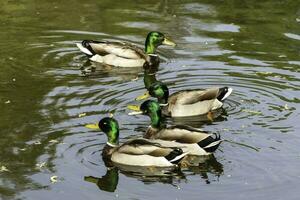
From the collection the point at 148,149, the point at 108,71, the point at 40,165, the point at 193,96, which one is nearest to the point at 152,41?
the point at 108,71

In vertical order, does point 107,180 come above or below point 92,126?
below

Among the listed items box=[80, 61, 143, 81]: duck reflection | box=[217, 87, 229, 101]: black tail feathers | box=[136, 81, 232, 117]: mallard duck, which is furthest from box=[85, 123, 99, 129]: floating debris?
box=[80, 61, 143, 81]: duck reflection

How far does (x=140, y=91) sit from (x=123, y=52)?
2.03 meters

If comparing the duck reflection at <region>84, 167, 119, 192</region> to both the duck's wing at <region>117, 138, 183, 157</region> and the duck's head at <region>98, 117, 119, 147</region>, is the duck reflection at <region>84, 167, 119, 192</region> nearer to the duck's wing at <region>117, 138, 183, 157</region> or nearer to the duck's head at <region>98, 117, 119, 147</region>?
A: the duck's wing at <region>117, 138, 183, 157</region>

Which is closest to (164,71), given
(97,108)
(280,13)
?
(97,108)

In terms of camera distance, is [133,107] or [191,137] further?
[133,107]

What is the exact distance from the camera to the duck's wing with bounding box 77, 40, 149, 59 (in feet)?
51.9

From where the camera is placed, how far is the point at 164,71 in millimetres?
15375

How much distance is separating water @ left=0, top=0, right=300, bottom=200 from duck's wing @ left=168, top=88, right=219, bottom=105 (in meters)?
0.33

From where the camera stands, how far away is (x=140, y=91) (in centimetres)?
1399

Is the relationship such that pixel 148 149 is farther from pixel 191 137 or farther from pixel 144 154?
pixel 191 137

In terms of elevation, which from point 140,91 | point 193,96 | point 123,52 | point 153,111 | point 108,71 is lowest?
point 108,71

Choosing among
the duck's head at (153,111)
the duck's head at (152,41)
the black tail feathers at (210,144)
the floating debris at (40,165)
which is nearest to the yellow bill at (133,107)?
the duck's head at (153,111)

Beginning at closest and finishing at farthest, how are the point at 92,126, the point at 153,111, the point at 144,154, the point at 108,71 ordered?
the point at 144,154 → the point at 92,126 → the point at 153,111 → the point at 108,71
